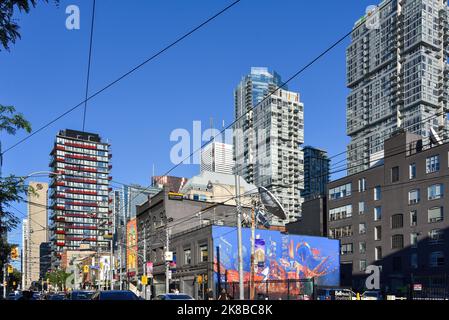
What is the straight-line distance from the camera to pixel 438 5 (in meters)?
177

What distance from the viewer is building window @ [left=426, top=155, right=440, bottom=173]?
233 feet

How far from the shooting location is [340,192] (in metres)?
88.7

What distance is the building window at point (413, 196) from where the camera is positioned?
7375 centimetres

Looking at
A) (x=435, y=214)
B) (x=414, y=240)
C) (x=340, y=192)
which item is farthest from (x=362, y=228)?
(x=435, y=214)

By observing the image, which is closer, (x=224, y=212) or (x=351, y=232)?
(x=224, y=212)

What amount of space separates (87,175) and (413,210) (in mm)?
144812

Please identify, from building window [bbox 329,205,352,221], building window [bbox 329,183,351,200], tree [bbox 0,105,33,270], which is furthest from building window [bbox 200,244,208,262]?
tree [bbox 0,105,33,270]

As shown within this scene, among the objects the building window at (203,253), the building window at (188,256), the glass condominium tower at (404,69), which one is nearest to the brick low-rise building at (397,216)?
the building window at (203,253)

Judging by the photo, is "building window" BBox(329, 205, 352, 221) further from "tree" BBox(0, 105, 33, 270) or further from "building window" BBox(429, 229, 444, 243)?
"tree" BBox(0, 105, 33, 270)

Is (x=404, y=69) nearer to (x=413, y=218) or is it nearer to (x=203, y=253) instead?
(x=413, y=218)

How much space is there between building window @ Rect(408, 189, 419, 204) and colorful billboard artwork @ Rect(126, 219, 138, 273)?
40213 mm

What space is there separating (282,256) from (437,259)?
846 inches
